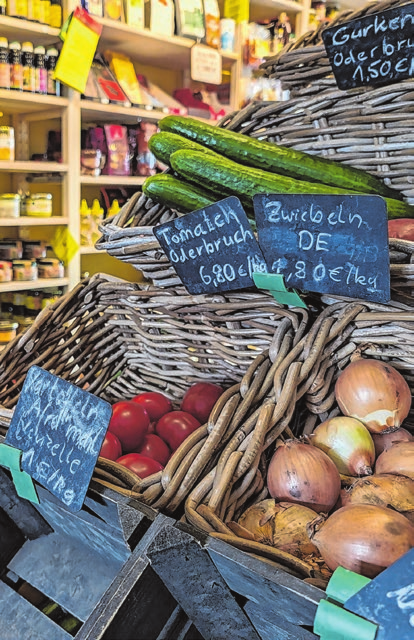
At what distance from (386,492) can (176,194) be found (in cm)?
67

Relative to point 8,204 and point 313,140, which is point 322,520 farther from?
point 8,204

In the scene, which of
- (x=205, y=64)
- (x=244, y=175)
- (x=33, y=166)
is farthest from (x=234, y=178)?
(x=205, y=64)

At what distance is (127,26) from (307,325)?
7.40ft

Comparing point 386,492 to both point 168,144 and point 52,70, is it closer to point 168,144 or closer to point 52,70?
point 168,144

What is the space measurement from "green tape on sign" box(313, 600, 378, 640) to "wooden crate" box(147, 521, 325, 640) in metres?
0.01

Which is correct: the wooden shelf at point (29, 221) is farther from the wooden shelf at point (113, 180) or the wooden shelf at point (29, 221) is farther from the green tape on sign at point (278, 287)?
the green tape on sign at point (278, 287)

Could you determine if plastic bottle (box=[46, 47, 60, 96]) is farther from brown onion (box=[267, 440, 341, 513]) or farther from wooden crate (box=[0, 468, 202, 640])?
brown onion (box=[267, 440, 341, 513])

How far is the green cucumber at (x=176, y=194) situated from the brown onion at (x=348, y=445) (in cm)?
50

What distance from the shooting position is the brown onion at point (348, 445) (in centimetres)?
71

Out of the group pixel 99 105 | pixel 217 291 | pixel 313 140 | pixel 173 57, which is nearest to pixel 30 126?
pixel 99 105

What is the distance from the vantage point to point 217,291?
0.89m

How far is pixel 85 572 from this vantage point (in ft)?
2.34

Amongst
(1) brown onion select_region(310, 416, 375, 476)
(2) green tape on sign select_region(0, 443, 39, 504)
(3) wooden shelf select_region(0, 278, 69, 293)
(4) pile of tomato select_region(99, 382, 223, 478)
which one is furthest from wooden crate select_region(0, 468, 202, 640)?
(3) wooden shelf select_region(0, 278, 69, 293)

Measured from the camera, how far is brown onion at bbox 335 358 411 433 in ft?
2.43
